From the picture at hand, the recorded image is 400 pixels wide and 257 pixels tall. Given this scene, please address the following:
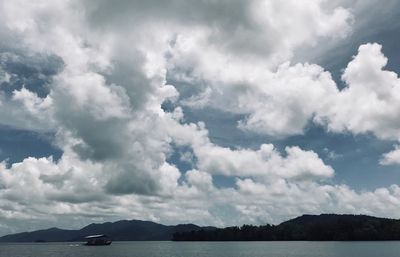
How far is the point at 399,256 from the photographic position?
179875 millimetres

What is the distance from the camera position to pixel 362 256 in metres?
193

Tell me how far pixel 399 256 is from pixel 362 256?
17.3 m

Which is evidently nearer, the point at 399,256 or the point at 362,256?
the point at 399,256
